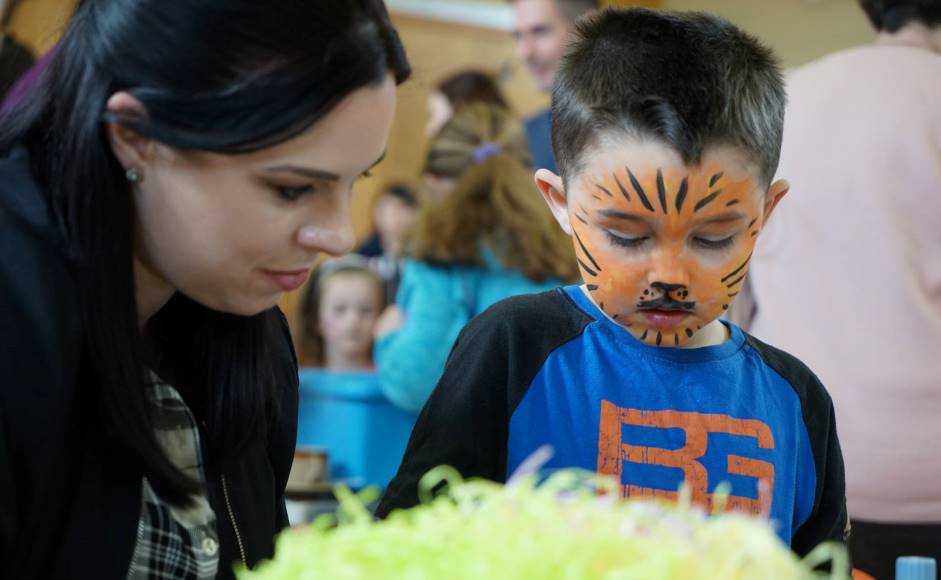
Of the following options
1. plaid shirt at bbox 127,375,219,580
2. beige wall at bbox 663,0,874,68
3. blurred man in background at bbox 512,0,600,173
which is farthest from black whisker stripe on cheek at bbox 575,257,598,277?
beige wall at bbox 663,0,874,68

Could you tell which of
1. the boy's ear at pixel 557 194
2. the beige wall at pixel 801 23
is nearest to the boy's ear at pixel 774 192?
the boy's ear at pixel 557 194

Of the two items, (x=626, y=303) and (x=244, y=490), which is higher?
(x=626, y=303)

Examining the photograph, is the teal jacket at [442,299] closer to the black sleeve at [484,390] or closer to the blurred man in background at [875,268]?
the blurred man in background at [875,268]

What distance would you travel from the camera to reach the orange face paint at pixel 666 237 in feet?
4.00

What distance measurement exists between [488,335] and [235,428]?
0.29 metres

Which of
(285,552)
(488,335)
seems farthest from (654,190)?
(285,552)

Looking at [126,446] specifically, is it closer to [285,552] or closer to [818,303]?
[285,552]

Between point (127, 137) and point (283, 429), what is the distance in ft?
1.51

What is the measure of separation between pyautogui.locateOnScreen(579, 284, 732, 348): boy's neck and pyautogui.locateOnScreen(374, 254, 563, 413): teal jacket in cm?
117

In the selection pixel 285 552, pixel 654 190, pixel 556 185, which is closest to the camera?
pixel 285 552

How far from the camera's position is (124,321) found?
108 cm

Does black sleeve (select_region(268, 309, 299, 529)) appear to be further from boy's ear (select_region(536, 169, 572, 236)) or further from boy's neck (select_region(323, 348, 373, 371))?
boy's neck (select_region(323, 348, 373, 371))

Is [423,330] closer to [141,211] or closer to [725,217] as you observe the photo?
[725,217]

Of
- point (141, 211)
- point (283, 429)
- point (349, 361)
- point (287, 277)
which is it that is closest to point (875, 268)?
point (283, 429)
